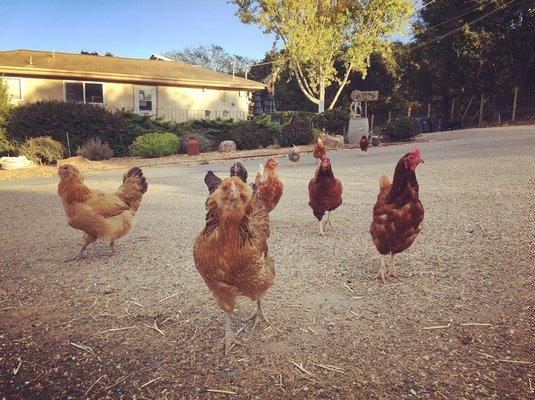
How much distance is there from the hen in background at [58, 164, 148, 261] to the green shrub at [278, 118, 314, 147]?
16180 millimetres

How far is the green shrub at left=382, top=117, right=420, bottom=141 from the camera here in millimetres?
20969

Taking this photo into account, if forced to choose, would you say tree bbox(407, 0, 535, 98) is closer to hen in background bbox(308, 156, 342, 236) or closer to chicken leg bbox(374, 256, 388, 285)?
hen in background bbox(308, 156, 342, 236)

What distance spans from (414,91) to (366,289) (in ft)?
109

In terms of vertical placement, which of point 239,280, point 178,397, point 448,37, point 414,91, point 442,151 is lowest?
point 178,397

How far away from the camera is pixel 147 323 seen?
3.35 metres

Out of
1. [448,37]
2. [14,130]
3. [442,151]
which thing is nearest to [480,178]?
[442,151]

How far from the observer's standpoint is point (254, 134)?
21234mm

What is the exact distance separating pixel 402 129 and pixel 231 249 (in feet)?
66.1

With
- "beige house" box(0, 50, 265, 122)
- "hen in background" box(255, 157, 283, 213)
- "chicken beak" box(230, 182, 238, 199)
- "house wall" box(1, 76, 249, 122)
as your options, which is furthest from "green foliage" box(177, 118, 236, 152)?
"chicken beak" box(230, 182, 238, 199)

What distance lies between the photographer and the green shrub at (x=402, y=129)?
68.8 ft

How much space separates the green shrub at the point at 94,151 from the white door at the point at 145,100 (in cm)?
713

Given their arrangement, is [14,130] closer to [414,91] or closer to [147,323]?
[147,323]

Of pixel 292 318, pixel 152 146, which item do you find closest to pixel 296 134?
pixel 152 146

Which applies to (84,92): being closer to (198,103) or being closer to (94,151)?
(198,103)
